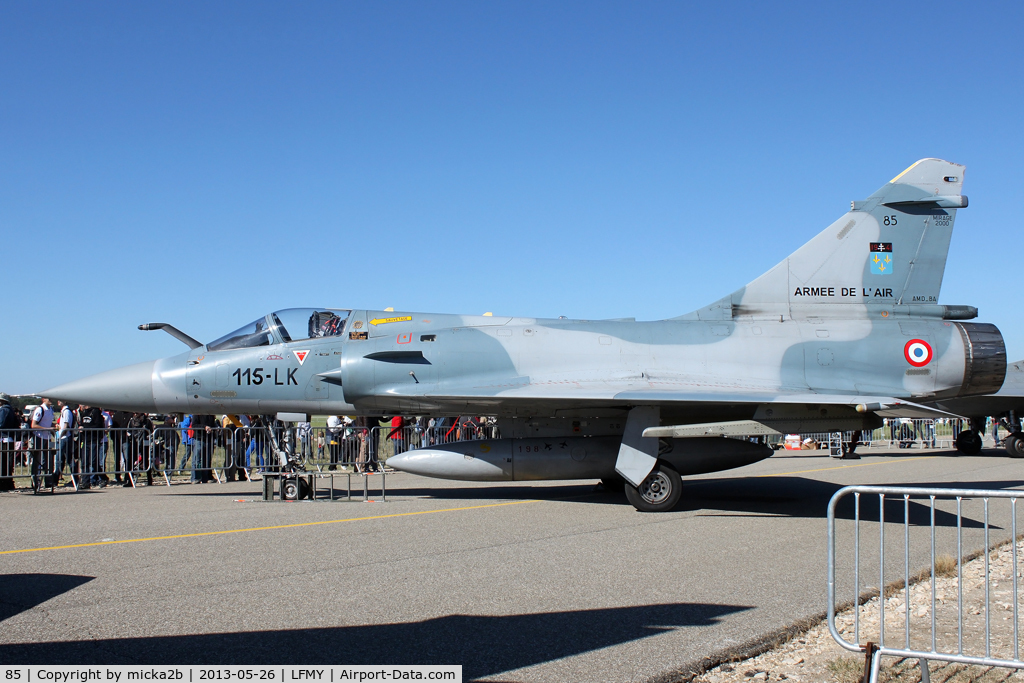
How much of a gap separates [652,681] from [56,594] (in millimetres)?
4036

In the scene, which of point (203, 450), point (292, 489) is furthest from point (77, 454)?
point (292, 489)

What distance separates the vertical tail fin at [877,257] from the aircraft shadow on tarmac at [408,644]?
6.74 m

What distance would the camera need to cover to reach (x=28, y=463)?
1377 cm

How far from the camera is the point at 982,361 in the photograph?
9891 millimetres

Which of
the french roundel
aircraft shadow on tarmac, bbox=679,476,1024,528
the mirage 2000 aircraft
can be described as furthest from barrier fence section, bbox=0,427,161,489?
the french roundel

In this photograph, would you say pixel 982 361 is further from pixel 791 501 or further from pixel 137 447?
pixel 137 447

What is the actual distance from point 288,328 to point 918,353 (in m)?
8.47

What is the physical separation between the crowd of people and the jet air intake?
27.7 feet

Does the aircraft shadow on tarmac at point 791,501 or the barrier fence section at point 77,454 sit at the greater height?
the barrier fence section at point 77,454

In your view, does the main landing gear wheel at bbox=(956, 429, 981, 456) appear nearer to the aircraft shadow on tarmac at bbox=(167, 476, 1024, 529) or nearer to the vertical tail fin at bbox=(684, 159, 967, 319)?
the aircraft shadow on tarmac at bbox=(167, 476, 1024, 529)

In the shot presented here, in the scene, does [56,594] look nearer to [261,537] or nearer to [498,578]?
[261,537]

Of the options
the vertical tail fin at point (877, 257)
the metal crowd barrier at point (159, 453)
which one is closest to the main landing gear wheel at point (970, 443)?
the vertical tail fin at point (877, 257)

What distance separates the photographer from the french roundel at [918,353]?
9.84 metres

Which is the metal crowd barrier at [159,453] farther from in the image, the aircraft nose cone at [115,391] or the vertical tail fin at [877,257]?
the vertical tail fin at [877,257]
